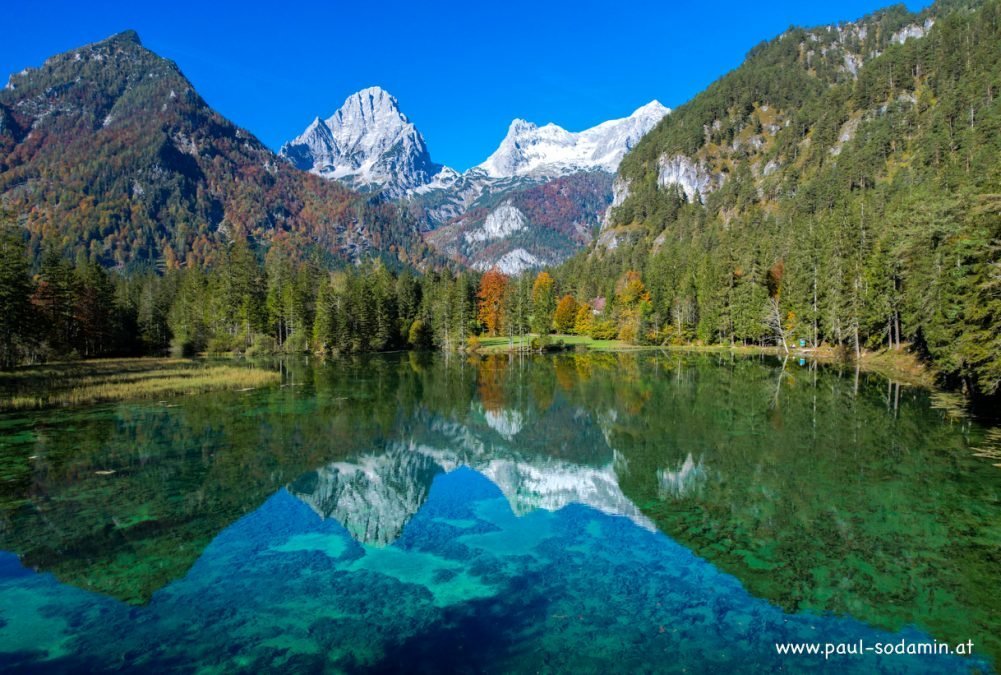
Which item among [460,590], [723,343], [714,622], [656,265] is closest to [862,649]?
[714,622]

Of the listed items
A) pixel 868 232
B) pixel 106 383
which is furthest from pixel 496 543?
pixel 868 232

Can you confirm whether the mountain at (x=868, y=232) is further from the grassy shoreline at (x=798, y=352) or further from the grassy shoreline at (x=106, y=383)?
the grassy shoreline at (x=106, y=383)

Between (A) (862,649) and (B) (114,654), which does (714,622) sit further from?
(B) (114,654)

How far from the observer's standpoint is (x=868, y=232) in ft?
230

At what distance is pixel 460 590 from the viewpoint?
1387 centimetres

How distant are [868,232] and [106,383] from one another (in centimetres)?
8637

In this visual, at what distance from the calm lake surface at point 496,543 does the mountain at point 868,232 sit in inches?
424

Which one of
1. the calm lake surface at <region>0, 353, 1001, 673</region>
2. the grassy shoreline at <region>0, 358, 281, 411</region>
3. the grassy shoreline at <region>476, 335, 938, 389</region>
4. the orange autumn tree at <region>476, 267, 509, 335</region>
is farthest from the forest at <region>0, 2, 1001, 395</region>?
the calm lake surface at <region>0, 353, 1001, 673</region>

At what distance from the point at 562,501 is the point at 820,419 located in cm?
2081

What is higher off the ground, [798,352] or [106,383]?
[798,352]

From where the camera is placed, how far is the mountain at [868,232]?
36.4 m

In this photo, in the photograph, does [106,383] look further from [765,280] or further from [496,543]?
[765,280]

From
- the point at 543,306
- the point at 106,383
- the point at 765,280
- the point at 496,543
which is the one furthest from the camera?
the point at 543,306

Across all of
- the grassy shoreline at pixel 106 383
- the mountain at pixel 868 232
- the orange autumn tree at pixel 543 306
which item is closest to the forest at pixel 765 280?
the mountain at pixel 868 232
